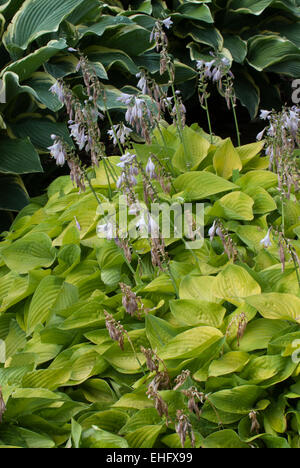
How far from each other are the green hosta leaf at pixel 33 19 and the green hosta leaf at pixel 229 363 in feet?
9.00

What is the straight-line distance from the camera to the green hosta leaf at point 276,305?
2.35 metres

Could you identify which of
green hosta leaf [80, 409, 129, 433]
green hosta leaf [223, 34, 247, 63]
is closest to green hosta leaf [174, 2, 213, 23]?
green hosta leaf [223, 34, 247, 63]

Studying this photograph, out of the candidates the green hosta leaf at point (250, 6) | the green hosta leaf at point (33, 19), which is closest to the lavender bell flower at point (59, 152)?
the green hosta leaf at point (33, 19)

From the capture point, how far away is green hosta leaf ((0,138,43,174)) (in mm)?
3861

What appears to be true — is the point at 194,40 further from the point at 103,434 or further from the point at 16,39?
the point at 103,434

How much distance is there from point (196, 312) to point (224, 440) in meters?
0.57

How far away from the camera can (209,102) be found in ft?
18.1

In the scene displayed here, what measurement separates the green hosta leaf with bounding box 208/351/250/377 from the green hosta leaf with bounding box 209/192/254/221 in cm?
93

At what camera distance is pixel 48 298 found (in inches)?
116

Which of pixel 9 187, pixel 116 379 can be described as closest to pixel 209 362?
pixel 116 379

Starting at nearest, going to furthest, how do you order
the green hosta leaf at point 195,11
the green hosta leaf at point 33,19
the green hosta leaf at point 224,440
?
the green hosta leaf at point 224,440 < the green hosta leaf at point 33,19 < the green hosta leaf at point 195,11

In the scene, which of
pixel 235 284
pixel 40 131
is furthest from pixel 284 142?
pixel 40 131

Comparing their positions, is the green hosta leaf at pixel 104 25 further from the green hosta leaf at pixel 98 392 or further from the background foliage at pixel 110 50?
the green hosta leaf at pixel 98 392

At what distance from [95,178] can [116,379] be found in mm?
1536
